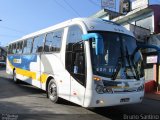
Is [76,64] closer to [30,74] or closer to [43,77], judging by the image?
[43,77]

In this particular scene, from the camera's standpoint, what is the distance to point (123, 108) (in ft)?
37.1

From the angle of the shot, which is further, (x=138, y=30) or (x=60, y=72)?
(x=138, y=30)

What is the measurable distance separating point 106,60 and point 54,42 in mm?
3421

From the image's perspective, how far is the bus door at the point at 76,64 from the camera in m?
9.38

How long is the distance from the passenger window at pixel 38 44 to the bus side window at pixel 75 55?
3141mm

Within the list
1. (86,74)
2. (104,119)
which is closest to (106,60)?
(86,74)

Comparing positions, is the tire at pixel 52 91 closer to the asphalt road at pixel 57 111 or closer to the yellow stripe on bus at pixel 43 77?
the asphalt road at pixel 57 111

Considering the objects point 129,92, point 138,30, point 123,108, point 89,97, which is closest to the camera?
point 89,97

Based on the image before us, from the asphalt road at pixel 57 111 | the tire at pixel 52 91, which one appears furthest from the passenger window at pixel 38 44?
the asphalt road at pixel 57 111

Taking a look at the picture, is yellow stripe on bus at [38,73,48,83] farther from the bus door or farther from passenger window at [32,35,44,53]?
the bus door

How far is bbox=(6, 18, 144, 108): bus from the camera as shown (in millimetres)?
8953

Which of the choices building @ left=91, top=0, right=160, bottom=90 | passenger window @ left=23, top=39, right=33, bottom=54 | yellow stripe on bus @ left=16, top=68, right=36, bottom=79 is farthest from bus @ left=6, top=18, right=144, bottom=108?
building @ left=91, top=0, right=160, bottom=90

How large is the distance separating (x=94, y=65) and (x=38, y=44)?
563 centimetres

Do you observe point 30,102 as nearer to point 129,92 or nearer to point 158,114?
point 129,92
